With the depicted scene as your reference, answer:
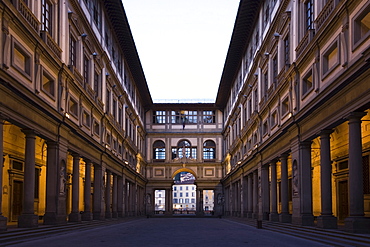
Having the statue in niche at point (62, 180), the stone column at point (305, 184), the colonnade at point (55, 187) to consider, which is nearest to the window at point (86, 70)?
the colonnade at point (55, 187)

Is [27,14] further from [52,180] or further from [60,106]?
[52,180]

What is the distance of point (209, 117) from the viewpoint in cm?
7919

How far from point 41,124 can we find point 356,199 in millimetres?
14873

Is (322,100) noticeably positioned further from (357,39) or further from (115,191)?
(115,191)

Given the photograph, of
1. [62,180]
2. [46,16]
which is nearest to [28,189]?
[62,180]

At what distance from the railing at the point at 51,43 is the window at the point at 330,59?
13.6 metres

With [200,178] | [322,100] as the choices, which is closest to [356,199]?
[322,100]

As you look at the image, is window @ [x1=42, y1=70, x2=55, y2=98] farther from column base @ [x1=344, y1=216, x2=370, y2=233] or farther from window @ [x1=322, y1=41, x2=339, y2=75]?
column base @ [x1=344, y1=216, x2=370, y2=233]

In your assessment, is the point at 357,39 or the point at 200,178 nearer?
the point at 357,39

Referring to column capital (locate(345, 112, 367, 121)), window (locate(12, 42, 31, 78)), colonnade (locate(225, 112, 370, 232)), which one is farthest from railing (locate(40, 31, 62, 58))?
column capital (locate(345, 112, 367, 121))

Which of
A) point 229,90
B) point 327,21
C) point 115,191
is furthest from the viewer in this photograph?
point 229,90

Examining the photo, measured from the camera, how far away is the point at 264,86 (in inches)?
1593

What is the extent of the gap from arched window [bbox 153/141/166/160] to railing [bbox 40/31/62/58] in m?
50.6

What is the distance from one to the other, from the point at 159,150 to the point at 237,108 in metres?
25.2
